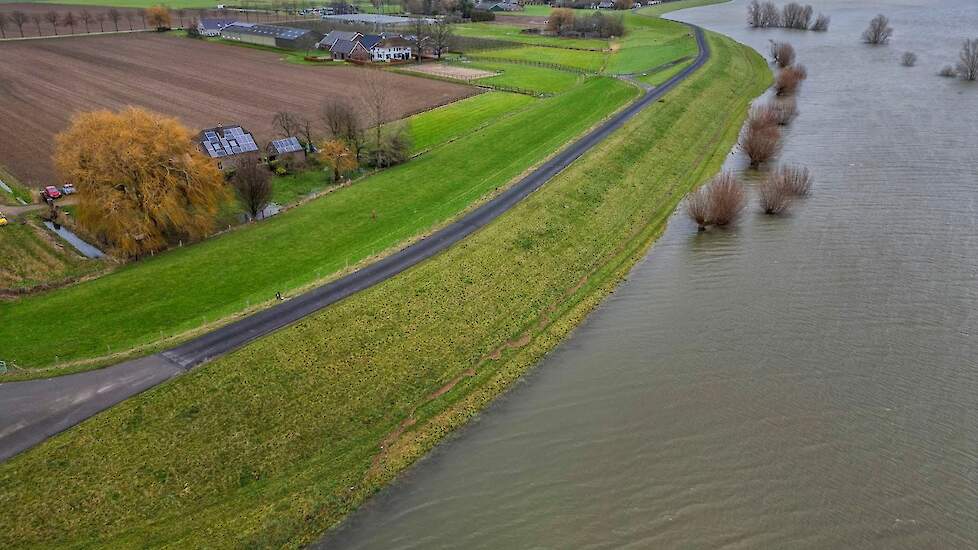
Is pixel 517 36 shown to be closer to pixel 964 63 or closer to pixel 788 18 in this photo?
pixel 788 18

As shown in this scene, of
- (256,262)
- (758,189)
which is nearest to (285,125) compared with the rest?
(256,262)

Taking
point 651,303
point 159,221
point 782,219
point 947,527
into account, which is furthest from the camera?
point 782,219

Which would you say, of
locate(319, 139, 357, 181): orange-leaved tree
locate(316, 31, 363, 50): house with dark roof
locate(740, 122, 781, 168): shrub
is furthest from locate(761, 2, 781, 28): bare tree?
locate(319, 139, 357, 181): orange-leaved tree

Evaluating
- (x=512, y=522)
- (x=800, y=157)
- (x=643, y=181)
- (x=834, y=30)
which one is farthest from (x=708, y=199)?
(x=834, y=30)

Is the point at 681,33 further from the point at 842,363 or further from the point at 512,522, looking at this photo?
the point at 512,522

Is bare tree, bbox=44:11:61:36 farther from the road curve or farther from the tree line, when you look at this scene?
the road curve

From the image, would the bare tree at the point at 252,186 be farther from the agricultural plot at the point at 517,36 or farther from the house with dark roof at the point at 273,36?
Result: the agricultural plot at the point at 517,36

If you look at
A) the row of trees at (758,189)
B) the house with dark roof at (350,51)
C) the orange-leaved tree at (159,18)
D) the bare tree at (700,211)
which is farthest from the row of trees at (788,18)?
the orange-leaved tree at (159,18)
